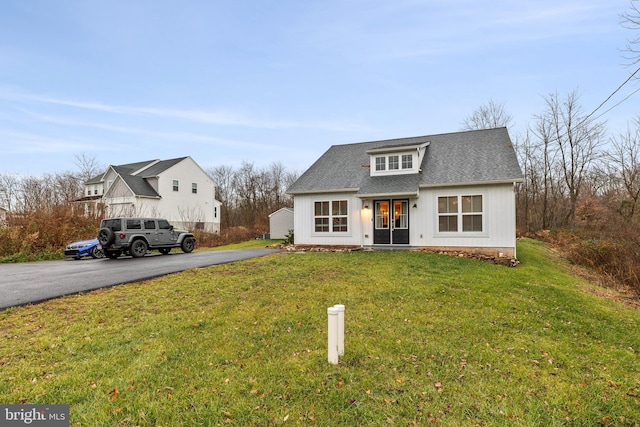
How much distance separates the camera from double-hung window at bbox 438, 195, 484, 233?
1254 cm

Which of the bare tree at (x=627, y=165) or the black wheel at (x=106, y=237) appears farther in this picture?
the bare tree at (x=627, y=165)

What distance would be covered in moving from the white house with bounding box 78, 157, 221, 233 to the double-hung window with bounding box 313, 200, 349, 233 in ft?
56.2

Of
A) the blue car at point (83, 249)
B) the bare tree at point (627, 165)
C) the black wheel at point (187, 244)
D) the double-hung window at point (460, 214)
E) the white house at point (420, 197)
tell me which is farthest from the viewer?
the bare tree at point (627, 165)

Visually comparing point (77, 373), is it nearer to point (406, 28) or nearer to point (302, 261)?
point (302, 261)

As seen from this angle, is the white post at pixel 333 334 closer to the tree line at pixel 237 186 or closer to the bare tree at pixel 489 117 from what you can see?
the tree line at pixel 237 186

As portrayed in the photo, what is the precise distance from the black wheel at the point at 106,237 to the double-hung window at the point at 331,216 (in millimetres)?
8644

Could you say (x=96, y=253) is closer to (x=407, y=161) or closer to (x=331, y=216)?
(x=331, y=216)

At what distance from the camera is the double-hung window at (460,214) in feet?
41.1

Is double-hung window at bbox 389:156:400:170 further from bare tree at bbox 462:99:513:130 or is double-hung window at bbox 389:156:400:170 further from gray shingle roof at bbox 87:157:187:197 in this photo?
gray shingle roof at bbox 87:157:187:197

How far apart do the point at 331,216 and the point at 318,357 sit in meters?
11.2

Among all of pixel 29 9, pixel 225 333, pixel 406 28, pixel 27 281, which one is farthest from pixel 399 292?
pixel 29 9

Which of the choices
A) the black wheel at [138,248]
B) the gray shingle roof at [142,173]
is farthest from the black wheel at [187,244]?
the gray shingle roof at [142,173]

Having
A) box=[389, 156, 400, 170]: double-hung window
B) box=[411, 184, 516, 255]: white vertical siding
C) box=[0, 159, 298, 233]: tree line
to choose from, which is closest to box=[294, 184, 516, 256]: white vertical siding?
box=[411, 184, 516, 255]: white vertical siding

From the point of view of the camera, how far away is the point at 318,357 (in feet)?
12.9
